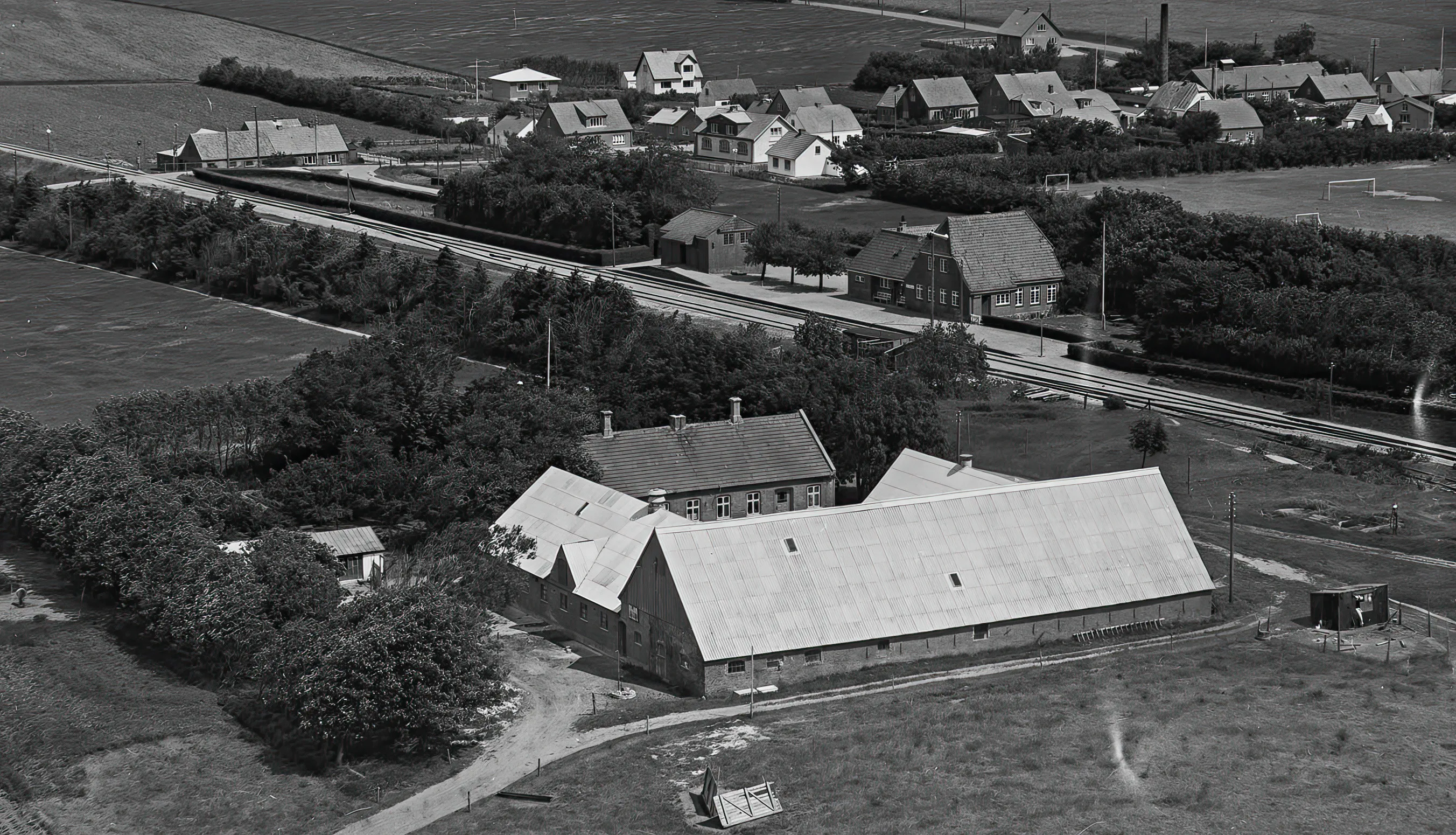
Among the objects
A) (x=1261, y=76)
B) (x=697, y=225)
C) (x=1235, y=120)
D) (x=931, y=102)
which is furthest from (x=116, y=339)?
(x=1261, y=76)

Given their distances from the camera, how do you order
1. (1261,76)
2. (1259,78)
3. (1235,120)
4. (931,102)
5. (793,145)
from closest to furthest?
(793,145), (1235,120), (931,102), (1259,78), (1261,76)

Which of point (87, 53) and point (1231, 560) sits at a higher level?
point (87, 53)

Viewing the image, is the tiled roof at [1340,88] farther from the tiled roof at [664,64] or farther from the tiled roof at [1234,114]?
the tiled roof at [664,64]

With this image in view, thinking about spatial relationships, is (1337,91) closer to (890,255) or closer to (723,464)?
(890,255)

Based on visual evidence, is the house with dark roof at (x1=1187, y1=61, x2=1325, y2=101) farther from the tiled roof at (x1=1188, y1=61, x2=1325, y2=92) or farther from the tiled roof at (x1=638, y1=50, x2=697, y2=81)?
the tiled roof at (x1=638, y1=50, x2=697, y2=81)

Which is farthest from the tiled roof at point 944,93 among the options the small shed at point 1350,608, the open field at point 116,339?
the small shed at point 1350,608

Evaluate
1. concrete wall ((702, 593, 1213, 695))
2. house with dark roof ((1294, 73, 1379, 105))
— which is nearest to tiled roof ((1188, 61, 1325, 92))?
house with dark roof ((1294, 73, 1379, 105))

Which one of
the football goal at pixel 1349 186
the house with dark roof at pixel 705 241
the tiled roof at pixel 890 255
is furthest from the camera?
the football goal at pixel 1349 186
